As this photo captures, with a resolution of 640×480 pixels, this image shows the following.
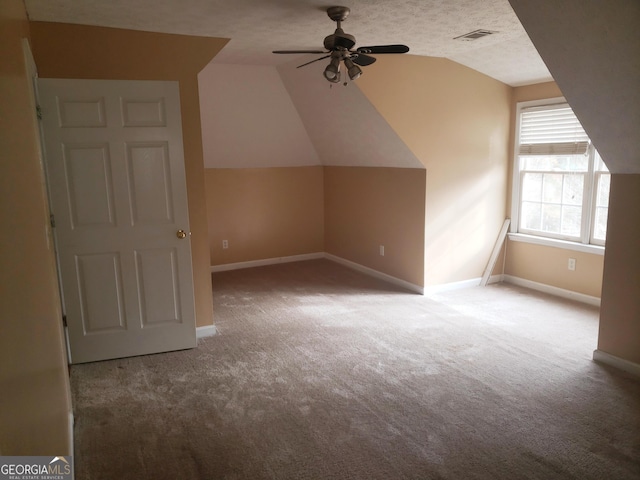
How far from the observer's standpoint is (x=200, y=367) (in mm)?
3488

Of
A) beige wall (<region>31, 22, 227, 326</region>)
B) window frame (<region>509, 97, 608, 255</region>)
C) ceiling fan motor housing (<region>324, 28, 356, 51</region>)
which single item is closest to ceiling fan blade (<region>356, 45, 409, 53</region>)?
ceiling fan motor housing (<region>324, 28, 356, 51</region>)

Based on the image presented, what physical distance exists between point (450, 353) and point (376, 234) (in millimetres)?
2435

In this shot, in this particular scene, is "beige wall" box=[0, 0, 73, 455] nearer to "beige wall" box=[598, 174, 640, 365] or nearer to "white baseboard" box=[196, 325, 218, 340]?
"white baseboard" box=[196, 325, 218, 340]

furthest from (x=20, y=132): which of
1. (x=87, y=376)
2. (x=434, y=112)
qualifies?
(x=434, y=112)

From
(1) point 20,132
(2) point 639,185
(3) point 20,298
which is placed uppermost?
(1) point 20,132

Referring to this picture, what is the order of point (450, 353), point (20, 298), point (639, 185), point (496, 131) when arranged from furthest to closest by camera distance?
point (496, 131), point (450, 353), point (639, 185), point (20, 298)

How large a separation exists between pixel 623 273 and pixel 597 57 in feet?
5.20

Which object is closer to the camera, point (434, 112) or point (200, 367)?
point (200, 367)

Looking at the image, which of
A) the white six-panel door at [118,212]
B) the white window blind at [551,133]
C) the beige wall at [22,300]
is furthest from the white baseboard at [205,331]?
the white window blind at [551,133]

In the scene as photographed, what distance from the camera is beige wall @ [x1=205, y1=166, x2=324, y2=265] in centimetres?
630

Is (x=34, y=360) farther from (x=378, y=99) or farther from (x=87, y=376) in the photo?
(x=378, y=99)

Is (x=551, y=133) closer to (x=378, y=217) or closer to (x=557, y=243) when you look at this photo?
(x=557, y=243)

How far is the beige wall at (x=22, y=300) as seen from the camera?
1.26 m

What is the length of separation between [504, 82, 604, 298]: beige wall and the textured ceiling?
676mm
